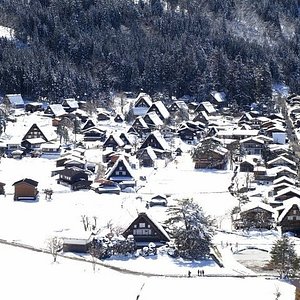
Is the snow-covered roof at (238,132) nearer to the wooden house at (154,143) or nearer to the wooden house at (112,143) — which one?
the wooden house at (154,143)

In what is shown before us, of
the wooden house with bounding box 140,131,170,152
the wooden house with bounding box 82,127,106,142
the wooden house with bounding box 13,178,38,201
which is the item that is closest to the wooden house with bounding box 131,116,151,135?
the wooden house with bounding box 82,127,106,142

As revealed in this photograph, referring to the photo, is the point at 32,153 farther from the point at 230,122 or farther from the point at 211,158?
the point at 230,122

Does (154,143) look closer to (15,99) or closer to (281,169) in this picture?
(281,169)

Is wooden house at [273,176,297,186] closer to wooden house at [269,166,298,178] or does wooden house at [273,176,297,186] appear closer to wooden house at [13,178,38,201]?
wooden house at [269,166,298,178]

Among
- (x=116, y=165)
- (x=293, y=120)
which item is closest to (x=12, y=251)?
(x=116, y=165)

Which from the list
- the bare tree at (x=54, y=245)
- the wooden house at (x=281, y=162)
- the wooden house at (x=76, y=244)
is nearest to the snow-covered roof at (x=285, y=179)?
the wooden house at (x=281, y=162)
